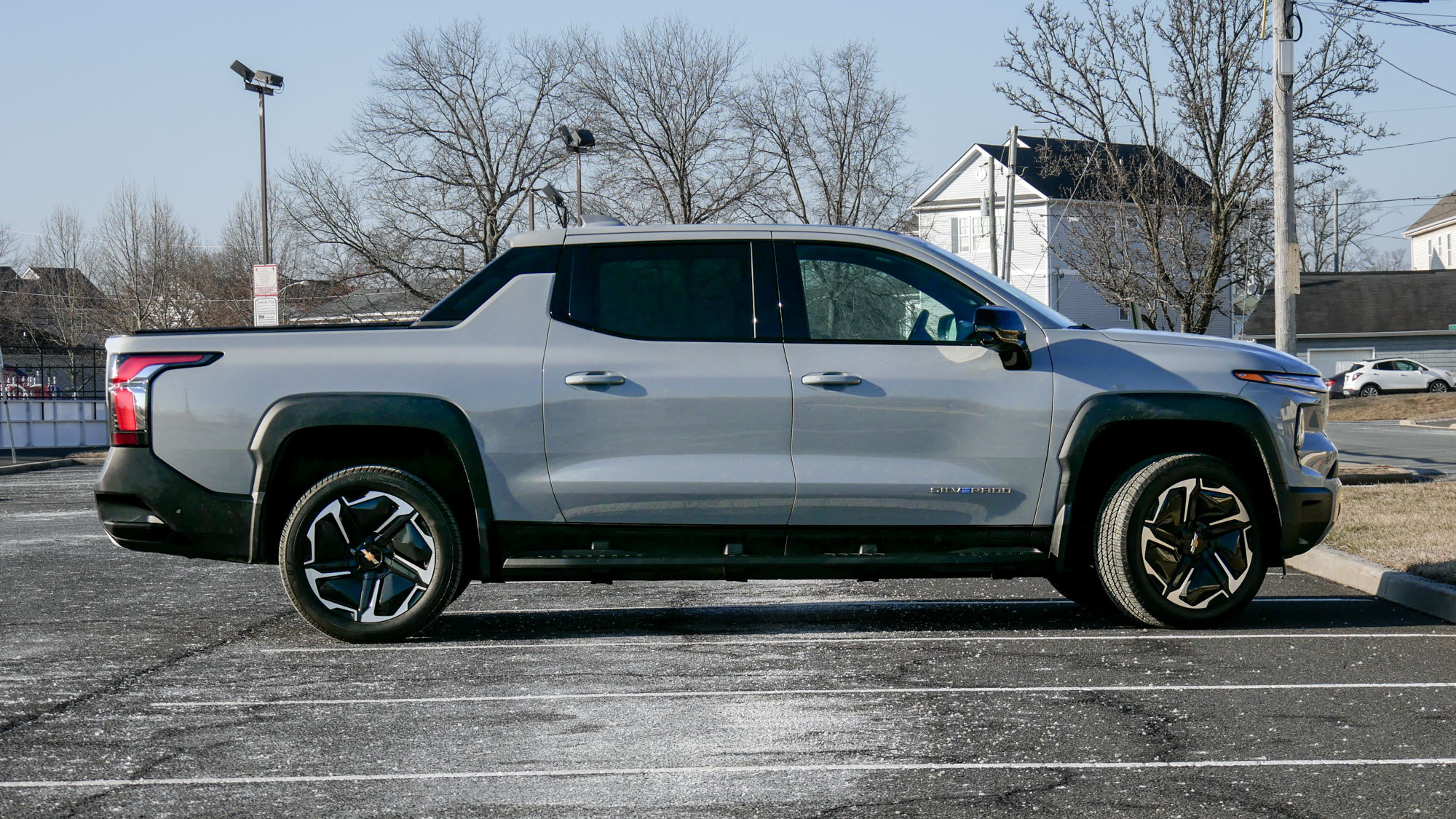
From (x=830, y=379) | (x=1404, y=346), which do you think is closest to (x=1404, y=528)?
(x=830, y=379)

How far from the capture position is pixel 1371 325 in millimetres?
56906

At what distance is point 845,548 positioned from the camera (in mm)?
6348

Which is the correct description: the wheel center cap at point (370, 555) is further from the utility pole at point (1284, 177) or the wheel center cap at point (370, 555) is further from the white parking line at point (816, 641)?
the utility pole at point (1284, 177)

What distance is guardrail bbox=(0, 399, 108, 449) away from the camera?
117ft

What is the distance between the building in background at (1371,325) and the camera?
185 ft

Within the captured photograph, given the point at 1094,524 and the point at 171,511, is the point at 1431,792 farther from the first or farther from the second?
the point at 171,511

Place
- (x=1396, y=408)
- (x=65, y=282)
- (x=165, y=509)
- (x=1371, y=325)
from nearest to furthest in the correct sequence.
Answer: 1. (x=165, y=509)
2. (x=1396, y=408)
3. (x=1371, y=325)
4. (x=65, y=282)

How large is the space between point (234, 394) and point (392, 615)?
4.04 ft

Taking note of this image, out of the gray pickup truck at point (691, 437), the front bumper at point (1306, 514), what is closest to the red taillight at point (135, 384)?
the gray pickup truck at point (691, 437)

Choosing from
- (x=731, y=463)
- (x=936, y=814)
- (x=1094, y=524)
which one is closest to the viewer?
(x=936, y=814)

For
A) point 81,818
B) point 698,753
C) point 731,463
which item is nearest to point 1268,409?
point 731,463

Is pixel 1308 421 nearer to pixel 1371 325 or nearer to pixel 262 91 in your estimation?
pixel 262 91

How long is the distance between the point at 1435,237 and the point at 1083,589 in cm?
9563

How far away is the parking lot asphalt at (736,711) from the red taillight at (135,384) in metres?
1.03
